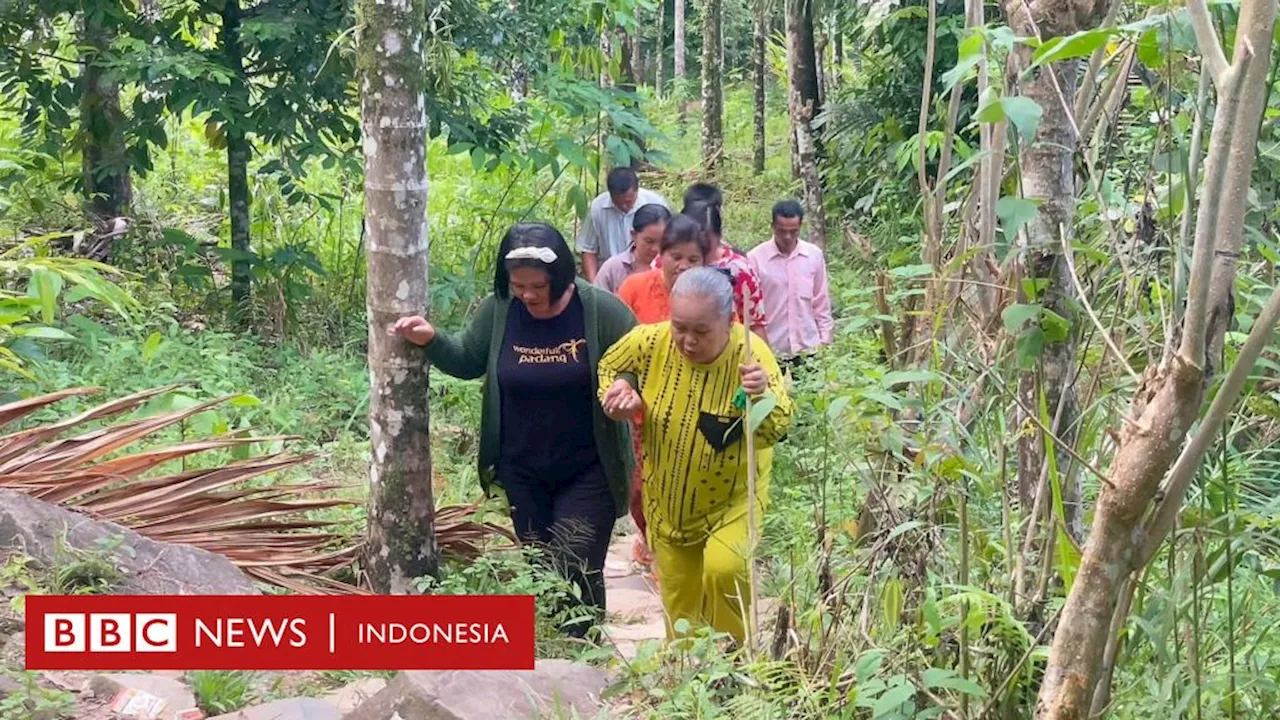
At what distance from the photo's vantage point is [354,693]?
3586 mm

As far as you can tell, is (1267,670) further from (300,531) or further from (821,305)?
(821,305)

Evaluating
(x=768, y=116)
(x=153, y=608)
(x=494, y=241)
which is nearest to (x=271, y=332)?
(x=494, y=241)

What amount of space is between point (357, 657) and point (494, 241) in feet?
19.2

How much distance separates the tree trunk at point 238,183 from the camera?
24.6 feet

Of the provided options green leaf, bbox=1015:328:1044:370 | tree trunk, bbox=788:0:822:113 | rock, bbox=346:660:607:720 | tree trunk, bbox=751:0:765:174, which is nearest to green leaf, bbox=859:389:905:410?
green leaf, bbox=1015:328:1044:370

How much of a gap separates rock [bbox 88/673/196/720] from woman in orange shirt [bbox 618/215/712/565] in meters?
1.81

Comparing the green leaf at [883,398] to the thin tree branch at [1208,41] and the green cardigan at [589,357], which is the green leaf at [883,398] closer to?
the thin tree branch at [1208,41]

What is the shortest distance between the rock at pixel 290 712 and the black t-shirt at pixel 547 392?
1284mm

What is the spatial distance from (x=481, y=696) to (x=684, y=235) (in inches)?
94.9

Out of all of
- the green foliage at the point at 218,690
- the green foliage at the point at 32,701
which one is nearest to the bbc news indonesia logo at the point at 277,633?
the green foliage at the point at 218,690

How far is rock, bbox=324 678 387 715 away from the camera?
3.50m

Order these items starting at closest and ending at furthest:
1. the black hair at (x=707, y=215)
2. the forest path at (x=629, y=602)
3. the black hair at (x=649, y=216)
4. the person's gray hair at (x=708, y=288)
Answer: the person's gray hair at (x=708, y=288), the forest path at (x=629, y=602), the black hair at (x=707, y=215), the black hair at (x=649, y=216)

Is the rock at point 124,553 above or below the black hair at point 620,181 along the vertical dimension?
below

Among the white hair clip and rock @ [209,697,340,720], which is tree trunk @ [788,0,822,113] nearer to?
the white hair clip
